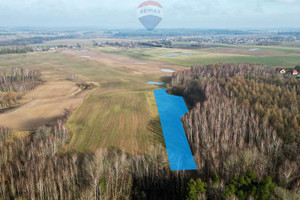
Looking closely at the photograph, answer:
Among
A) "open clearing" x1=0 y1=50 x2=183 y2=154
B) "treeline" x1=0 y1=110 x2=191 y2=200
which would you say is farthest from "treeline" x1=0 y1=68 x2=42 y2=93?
"treeline" x1=0 y1=110 x2=191 y2=200

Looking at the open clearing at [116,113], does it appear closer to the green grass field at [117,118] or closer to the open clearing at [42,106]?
the green grass field at [117,118]

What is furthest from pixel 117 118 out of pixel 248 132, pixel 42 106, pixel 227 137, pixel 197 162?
pixel 248 132

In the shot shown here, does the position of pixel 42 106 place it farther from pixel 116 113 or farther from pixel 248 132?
pixel 248 132

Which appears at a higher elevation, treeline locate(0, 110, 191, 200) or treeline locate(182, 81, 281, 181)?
treeline locate(182, 81, 281, 181)

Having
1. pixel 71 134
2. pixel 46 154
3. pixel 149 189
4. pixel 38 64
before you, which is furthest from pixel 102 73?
pixel 149 189

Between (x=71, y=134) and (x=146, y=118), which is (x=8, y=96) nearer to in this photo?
(x=71, y=134)
